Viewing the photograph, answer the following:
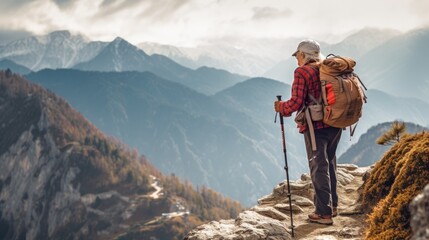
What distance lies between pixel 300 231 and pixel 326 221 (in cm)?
70

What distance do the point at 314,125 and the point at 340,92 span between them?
1198 millimetres

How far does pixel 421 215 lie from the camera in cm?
367

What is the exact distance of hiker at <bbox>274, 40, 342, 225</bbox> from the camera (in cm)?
950

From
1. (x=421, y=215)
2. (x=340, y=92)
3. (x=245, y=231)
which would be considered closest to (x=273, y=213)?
(x=245, y=231)

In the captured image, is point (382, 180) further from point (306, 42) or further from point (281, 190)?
point (281, 190)

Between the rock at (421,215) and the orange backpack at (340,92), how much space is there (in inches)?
209

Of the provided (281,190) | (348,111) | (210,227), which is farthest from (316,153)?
(281,190)

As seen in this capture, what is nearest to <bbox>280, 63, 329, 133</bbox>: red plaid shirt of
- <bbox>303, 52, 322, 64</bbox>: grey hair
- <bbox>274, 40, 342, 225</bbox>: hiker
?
<bbox>274, 40, 342, 225</bbox>: hiker

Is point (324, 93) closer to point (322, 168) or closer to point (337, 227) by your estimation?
point (322, 168)

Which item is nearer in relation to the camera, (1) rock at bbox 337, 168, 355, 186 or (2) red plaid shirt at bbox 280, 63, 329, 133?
(2) red plaid shirt at bbox 280, 63, 329, 133

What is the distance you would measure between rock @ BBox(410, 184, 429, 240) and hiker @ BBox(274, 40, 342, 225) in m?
5.79

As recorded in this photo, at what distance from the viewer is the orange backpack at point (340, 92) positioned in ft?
28.9

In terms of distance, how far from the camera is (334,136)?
394 inches

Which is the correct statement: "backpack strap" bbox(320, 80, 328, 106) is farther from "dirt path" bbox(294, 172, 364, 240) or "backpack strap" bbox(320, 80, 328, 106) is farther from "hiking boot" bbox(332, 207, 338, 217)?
"hiking boot" bbox(332, 207, 338, 217)
